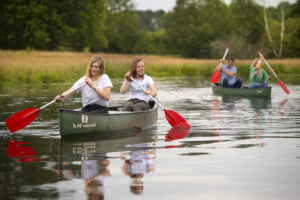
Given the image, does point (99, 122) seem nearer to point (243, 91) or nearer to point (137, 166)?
point (137, 166)

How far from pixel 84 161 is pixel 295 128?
424cm

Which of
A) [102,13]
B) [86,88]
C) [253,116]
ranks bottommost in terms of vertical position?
[253,116]

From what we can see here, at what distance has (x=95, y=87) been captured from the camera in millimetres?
8602

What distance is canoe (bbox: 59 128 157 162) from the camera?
7.03 metres

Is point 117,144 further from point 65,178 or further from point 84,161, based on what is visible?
point 65,178

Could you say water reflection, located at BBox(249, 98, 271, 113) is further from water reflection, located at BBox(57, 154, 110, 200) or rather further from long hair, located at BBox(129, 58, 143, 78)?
water reflection, located at BBox(57, 154, 110, 200)

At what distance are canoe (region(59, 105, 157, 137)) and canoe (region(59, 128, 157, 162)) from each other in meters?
0.09

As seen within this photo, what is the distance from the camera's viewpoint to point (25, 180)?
546 cm

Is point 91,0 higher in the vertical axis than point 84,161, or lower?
higher

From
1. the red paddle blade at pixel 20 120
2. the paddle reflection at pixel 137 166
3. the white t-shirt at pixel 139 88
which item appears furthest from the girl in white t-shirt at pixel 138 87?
the paddle reflection at pixel 137 166

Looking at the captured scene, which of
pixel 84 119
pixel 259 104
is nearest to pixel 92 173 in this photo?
pixel 84 119

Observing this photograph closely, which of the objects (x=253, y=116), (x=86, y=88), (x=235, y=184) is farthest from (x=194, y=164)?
(x=253, y=116)

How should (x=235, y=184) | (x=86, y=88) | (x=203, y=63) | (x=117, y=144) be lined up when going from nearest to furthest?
1. (x=235, y=184)
2. (x=117, y=144)
3. (x=86, y=88)
4. (x=203, y=63)

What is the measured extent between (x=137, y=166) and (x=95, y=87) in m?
2.71
